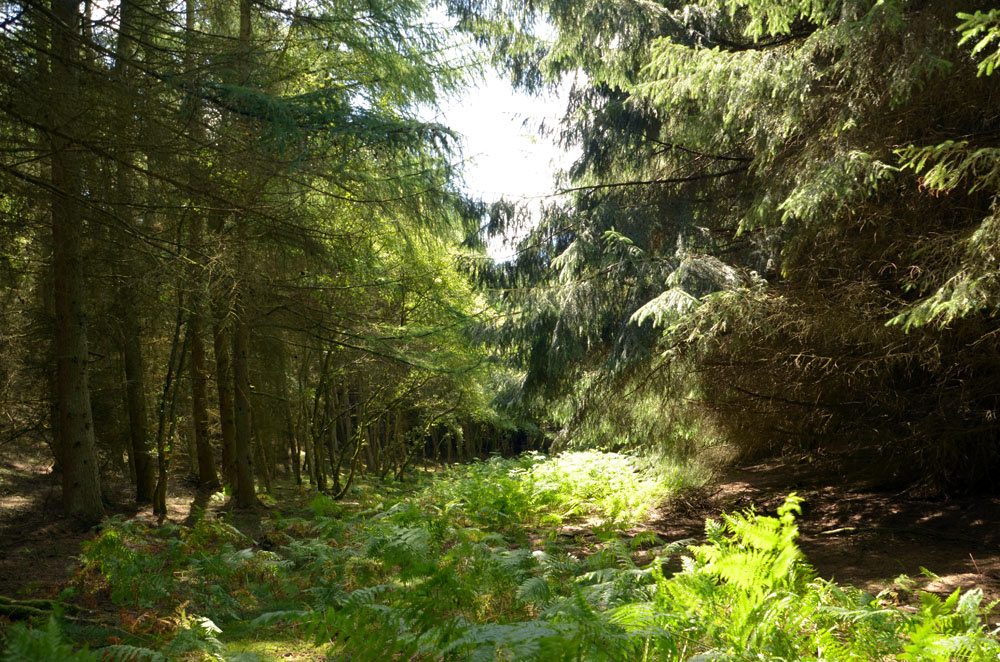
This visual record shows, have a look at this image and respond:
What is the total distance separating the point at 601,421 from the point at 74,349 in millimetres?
6275

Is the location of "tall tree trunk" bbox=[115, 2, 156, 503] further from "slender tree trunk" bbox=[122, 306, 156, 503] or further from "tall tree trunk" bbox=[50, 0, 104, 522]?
"tall tree trunk" bbox=[50, 0, 104, 522]

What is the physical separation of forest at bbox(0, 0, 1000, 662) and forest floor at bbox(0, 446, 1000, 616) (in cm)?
6

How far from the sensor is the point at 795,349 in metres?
6.62

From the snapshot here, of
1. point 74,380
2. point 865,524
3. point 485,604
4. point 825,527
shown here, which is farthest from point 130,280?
point 865,524

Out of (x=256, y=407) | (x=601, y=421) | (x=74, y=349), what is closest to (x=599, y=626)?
(x=601, y=421)

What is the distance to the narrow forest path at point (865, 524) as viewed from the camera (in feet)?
16.7

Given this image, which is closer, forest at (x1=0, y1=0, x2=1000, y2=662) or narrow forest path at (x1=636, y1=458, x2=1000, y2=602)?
forest at (x1=0, y1=0, x2=1000, y2=662)

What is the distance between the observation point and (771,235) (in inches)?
262

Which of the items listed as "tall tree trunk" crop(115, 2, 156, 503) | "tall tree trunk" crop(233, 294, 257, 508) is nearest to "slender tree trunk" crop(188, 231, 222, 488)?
"tall tree trunk" crop(233, 294, 257, 508)

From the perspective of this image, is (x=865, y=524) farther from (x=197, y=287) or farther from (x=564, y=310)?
(x=197, y=287)

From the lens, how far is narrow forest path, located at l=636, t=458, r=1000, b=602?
5.10m

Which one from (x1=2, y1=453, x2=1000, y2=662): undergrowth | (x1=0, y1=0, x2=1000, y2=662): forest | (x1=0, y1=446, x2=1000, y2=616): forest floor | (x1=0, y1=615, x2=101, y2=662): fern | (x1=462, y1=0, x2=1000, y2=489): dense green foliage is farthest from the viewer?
(x1=0, y1=446, x2=1000, y2=616): forest floor

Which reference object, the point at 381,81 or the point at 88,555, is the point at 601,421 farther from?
the point at 88,555

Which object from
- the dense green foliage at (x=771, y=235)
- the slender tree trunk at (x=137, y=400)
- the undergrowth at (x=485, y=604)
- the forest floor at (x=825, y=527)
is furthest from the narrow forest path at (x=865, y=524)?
the slender tree trunk at (x=137, y=400)
